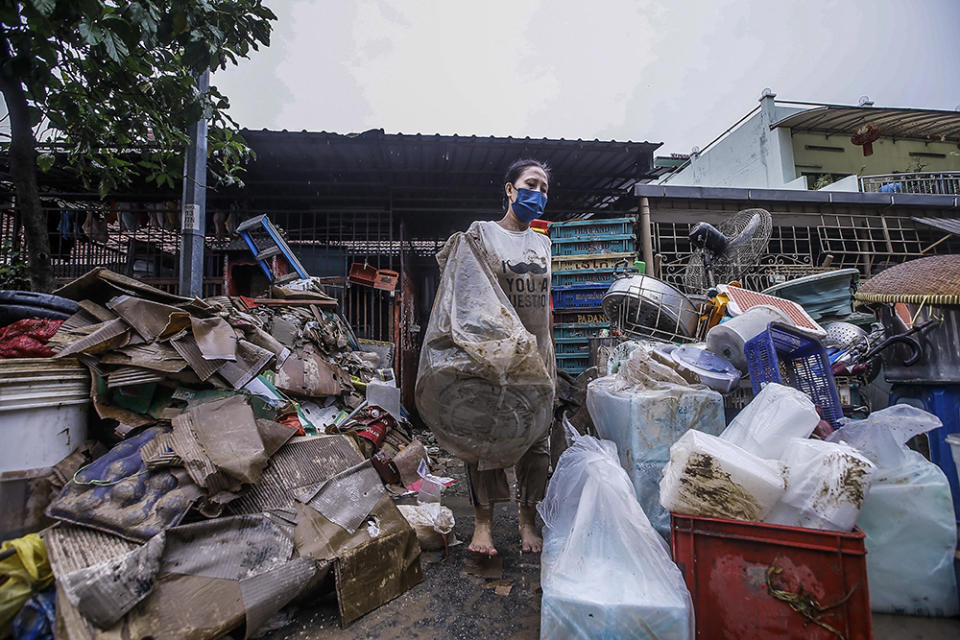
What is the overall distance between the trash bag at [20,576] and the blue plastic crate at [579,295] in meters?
5.44

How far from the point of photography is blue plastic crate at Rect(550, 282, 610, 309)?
6.05m

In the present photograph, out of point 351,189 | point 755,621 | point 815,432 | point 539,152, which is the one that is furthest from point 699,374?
point 351,189

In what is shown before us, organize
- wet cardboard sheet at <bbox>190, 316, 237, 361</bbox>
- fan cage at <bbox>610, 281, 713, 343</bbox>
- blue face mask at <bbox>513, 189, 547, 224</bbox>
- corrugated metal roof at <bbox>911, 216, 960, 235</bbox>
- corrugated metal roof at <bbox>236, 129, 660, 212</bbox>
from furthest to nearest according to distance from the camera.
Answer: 1. corrugated metal roof at <bbox>911, 216, 960, 235</bbox>
2. corrugated metal roof at <bbox>236, 129, 660, 212</bbox>
3. fan cage at <bbox>610, 281, 713, 343</bbox>
4. wet cardboard sheet at <bbox>190, 316, 237, 361</bbox>
5. blue face mask at <bbox>513, 189, 547, 224</bbox>

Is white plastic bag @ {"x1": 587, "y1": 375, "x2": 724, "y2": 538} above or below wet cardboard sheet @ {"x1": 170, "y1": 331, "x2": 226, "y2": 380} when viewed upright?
below

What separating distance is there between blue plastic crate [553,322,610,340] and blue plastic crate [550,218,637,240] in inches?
55.0

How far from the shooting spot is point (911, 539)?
164cm

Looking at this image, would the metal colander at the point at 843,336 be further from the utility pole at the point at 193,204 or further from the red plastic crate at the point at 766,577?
the utility pole at the point at 193,204

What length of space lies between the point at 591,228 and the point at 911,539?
5309mm

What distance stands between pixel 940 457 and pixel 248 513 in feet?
10.4

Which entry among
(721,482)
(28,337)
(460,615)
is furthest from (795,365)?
(28,337)

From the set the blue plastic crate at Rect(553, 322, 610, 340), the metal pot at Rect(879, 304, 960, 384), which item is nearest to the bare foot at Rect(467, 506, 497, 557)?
the metal pot at Rect(879, 304, 960, 384)

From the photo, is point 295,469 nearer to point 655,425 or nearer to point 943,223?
point 655,425

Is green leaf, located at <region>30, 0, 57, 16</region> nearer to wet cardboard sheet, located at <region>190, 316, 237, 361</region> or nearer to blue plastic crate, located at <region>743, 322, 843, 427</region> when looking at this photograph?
wet cardboard sheet, located at <region>190, 316, 237, 361</region>

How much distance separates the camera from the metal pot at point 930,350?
1.90m
